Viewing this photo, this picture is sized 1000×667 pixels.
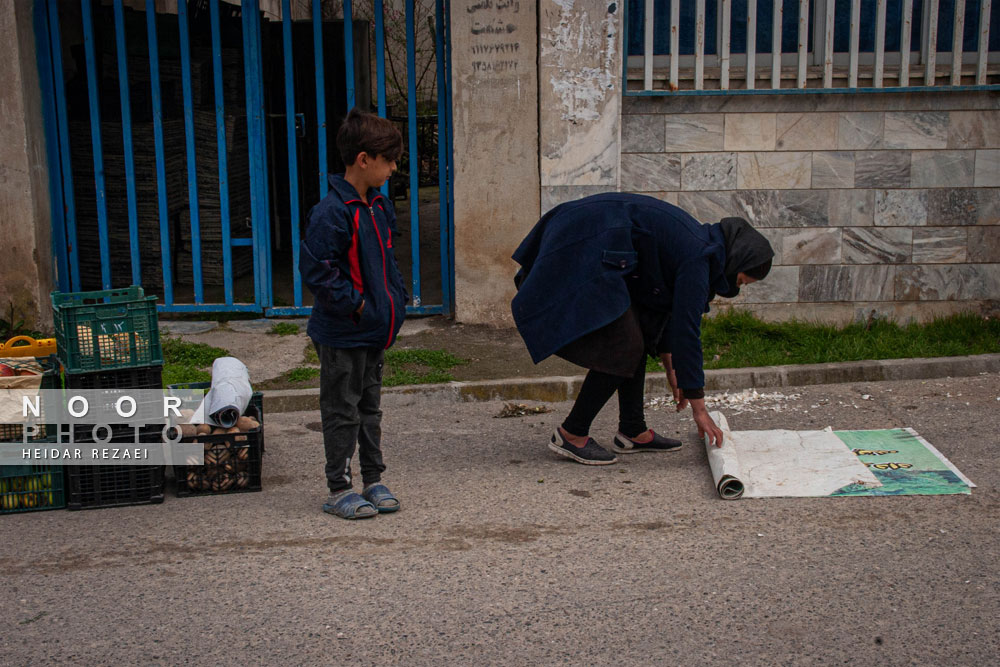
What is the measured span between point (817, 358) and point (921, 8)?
274 centimetres

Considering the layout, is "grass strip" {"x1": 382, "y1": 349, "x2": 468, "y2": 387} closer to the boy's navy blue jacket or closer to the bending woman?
the bending woman

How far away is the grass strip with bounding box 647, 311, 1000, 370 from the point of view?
711 centimetres

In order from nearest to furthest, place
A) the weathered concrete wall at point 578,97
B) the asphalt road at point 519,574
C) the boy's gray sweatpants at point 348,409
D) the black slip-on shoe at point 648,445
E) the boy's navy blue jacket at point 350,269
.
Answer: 1. the asphalt road at point 519,574
2. the boy's navy blue jacket at point 350,269
3. the boy's gray sweatpants at point 348,409
4. the black slip-on shoe at point 648,445
5. the weathered concrete wall at point 578,97

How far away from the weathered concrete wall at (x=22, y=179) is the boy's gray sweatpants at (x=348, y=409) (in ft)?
13.6

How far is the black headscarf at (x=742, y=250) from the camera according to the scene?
4586 mm

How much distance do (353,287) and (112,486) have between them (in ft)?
5.12

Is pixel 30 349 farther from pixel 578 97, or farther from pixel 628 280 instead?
pixel 578 97

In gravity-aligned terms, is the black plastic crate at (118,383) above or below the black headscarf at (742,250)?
below

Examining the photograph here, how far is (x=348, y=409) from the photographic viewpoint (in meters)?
4.49

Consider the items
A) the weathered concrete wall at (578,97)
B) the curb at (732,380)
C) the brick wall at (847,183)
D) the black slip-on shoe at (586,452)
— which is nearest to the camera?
the black slip-on shoe at (586,452)

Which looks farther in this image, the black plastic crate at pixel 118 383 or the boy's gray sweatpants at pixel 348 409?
the black plastic crate at pixel 118 383

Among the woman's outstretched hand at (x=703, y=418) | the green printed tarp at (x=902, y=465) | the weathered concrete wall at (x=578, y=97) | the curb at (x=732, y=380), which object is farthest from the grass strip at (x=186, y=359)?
the green printed tarp at (x=902, y=465)

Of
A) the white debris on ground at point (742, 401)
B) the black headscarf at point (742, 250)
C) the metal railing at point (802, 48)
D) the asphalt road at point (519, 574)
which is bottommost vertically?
the asphalt road at point (519, 574)

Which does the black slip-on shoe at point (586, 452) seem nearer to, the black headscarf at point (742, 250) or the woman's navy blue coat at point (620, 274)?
the woman's navy blue coat at point (620, 274)
